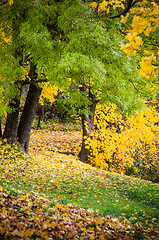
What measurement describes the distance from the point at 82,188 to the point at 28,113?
4163mm

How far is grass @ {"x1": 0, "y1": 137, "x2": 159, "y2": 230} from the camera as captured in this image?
16.6 ft

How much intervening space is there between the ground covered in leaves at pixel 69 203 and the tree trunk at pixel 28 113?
25.0 inches

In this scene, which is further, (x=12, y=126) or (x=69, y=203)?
(x=12, y=126)

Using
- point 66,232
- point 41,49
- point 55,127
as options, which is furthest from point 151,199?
point 55,127

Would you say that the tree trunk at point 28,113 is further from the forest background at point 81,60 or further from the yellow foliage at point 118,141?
the yellow foliage at point 118,141

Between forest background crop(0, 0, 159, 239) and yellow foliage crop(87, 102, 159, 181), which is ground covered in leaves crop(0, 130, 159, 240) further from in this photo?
forest background crop(0, 0, 159, 239)

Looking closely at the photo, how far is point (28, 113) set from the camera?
9453mm

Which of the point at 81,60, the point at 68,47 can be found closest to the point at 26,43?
the point at 68,47

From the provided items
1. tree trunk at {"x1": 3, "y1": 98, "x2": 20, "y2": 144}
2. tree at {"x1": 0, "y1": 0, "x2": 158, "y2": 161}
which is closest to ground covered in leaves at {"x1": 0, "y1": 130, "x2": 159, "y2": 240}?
tree trunk at {"x1": 3, "y1": 98, "x2": 20, "y2": 144}

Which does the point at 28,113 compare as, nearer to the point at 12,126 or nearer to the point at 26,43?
the point at 12,126

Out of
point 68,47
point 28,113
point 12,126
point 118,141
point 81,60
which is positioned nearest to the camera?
point 81,60

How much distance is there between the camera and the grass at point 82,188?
5062mm

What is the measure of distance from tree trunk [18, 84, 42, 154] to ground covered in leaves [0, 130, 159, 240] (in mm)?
636

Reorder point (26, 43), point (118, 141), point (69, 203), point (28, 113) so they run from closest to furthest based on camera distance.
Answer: point (69, 203) < point (26, 43) < point (28, 113) < point (118, 141)
